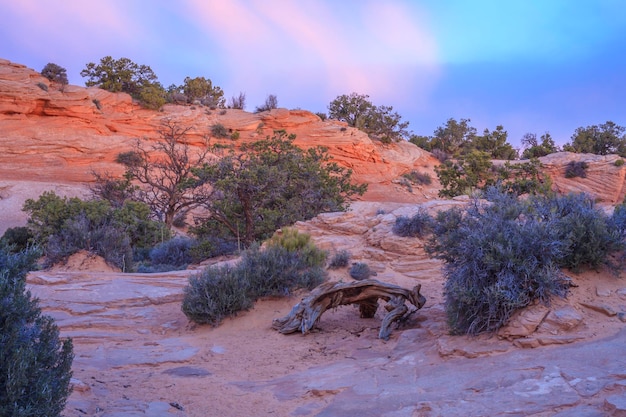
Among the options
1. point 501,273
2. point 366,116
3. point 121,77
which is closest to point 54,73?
point 121,77

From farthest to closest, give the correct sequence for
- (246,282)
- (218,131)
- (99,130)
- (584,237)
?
(218,131) → (99,130) → (246,282) → (584,237)

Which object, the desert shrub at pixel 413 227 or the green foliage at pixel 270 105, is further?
the green foliage at pixel 270 105

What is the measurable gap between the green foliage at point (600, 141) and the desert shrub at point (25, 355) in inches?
1500

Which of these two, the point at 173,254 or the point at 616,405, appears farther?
the point at 173,254

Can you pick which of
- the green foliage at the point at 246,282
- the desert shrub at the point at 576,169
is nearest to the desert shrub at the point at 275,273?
the green foliage at the point at 246,282

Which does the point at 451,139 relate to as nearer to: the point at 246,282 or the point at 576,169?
the point at 576,169

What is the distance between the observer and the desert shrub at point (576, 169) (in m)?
33.3

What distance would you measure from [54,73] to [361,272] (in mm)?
32226

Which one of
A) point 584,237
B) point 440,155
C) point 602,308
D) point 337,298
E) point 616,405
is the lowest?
point 337,298

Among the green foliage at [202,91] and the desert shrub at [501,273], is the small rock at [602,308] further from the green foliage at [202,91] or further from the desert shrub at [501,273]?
the green foliage at [202,91]

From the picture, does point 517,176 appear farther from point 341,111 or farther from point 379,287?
point 341,111

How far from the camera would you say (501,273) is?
6070 mm

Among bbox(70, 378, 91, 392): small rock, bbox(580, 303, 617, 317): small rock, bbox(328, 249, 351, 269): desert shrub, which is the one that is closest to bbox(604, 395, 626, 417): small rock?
bbox(580, 303, 617, 317): small rock

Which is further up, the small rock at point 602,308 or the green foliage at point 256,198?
the green foliage at point 256,198
